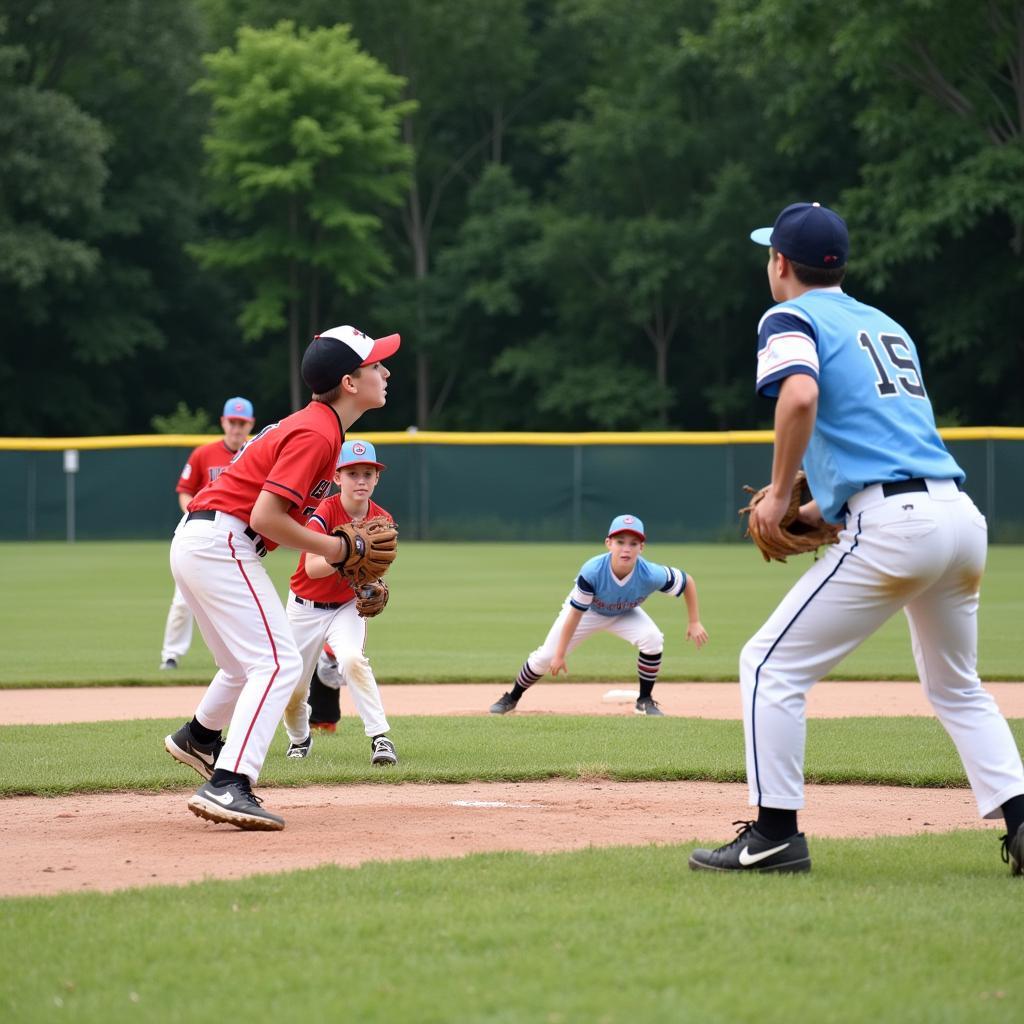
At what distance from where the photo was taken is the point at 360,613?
279 inches

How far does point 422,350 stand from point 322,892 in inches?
1618

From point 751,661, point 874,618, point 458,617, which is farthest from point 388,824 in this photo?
point 458,617

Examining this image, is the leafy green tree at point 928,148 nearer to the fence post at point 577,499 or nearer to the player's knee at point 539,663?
the fence post at point 577,499

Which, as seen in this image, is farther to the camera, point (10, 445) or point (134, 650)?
point (10, 445)

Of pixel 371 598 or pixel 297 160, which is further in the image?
pixel 297 160

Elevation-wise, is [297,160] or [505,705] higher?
[297,160]

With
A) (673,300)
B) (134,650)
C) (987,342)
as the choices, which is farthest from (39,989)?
(673,300)

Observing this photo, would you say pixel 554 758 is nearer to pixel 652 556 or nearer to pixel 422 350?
pixel 652 556

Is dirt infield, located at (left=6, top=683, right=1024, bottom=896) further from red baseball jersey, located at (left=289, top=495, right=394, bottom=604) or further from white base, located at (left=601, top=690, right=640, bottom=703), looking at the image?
white base, located at (left=601, top=690, right=640, bottom=703)

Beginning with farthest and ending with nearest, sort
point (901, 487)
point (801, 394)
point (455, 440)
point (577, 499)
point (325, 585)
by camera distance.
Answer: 1. point (455, 440)
2. point (577, 499)
3. point (325, 585)
4. point (901, 487)
5. point (801, 394)

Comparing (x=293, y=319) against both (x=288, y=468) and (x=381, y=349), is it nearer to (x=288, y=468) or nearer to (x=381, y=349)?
(x=381, y=349)

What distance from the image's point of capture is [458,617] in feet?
55.0

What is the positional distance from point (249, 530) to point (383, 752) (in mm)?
1886

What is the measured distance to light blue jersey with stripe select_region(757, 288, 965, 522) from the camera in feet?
15.0
